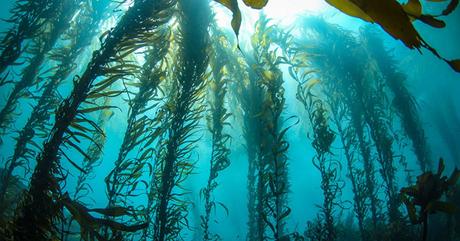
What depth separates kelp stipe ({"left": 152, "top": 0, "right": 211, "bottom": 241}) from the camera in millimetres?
3834

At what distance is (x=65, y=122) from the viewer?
7.52 feet

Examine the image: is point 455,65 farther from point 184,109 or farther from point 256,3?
point 184,109

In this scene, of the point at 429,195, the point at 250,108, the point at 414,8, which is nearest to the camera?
the point at 414,8

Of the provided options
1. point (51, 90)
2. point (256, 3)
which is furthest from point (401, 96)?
point (51, 90)

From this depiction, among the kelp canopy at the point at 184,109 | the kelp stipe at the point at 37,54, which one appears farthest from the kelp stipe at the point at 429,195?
the kelp stipe at the point at 37,54

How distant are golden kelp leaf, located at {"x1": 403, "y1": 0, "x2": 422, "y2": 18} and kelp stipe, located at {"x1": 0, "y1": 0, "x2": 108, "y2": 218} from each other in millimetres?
5413

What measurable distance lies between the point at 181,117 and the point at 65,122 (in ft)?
6.43

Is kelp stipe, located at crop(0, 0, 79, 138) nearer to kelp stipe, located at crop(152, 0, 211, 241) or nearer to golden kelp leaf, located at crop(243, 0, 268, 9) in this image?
kelp stipe, located at crop(152, 0, 211, 241)

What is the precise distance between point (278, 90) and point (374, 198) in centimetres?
457

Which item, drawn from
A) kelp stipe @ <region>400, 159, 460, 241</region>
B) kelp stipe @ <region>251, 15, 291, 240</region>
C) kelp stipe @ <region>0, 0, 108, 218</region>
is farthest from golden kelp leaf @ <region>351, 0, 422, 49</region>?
kelp stipe @ <region>0, 0, 108, 218</region>

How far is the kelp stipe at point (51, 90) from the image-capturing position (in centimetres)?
477

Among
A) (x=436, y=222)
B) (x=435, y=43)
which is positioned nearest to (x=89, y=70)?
(x=436, y=222)

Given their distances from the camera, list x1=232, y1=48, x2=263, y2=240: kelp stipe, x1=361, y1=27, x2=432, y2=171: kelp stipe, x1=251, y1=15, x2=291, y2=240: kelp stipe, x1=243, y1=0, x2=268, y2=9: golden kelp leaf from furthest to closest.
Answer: x1=361, y1=27, x2=432, y2=171: kelp stipe < x1=232, y1=48, x2=263, y2=240: kelp stipe < x1=251, y1=15, x2=291, y2=240: kelp stipe < x1=243, y1=0, x2=268, y2=9: golden kelp leaf

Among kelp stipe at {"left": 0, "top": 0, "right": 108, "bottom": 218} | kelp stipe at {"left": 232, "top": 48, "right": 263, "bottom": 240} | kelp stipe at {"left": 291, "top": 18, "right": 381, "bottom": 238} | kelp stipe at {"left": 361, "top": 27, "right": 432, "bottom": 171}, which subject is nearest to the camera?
kelp stipe at {"left": 0, "top": 0, "right": 108, "bottom": 218}
